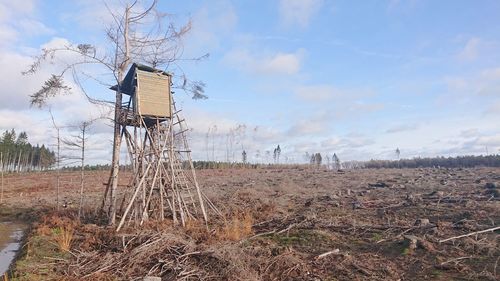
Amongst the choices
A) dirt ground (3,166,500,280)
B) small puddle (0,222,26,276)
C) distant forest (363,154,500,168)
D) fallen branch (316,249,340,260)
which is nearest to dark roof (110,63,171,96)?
dirt ground (3,166,500,280)

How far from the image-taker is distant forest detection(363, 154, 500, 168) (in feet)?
189

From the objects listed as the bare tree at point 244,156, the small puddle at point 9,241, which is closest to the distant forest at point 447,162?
the bare tree at point 244,156

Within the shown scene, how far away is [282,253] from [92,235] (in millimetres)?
7077

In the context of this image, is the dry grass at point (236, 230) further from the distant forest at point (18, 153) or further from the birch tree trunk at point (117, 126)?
the distant forest at point (18, 153)

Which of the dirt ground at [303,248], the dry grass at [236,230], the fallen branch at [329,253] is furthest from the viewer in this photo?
the dry grass at [236,230]

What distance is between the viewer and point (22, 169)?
89.2 metres

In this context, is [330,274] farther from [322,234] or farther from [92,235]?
[92,235]

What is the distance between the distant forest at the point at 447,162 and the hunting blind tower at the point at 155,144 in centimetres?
5035

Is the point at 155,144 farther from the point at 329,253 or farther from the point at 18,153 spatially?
the point at 18,153

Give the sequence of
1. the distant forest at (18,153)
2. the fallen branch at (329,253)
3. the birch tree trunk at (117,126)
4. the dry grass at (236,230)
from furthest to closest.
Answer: the distant forest at (18,153) → the birch tree trunk at (117,126) → the dry grass at (236,230) → the fallen branch at (329,253)

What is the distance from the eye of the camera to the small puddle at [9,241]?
13.7m

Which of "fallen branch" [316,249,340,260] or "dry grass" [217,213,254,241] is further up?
"dry grass" [217,213,254,241]

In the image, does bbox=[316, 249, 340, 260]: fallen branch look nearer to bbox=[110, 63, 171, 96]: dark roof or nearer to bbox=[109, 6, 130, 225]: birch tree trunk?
bbox=[109, 6, 130, 225]: birch tree trunk

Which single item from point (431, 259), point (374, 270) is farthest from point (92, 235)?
point (431, 259)
